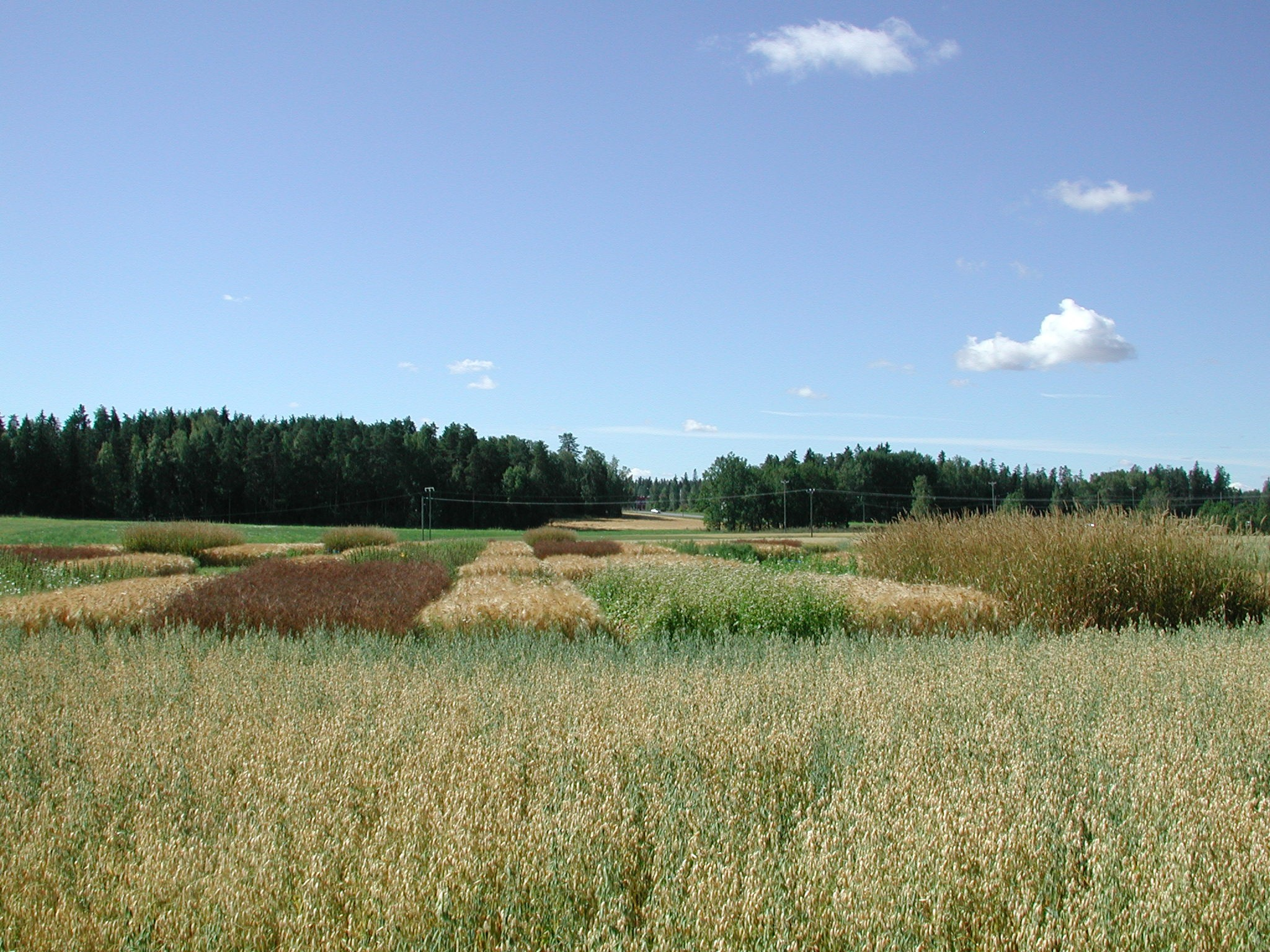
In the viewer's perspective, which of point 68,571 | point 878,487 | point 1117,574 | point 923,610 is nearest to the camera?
point 923,610

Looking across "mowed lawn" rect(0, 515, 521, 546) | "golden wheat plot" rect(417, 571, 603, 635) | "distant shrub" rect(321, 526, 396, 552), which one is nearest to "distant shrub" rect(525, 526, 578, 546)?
"distant shrub" rect(321, 526, 396, 552)

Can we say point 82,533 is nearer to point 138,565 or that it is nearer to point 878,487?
point 138,565

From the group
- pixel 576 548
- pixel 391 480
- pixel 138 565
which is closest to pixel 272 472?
pixel 391 480

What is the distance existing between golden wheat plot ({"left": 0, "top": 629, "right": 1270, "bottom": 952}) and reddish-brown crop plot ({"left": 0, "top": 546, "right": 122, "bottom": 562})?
Answer: 1896cm

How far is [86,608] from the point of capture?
28.9ft

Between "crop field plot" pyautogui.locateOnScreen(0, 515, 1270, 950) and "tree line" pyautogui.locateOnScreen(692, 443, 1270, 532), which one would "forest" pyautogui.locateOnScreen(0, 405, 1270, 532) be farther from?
"crop field plot" pyautogui.locateOnScreen(0, 515, 1270, 950)

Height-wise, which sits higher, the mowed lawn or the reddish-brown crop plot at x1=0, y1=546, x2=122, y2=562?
the reddish-brown crop plot at x1=0, y1=546, x2=122, y2=562

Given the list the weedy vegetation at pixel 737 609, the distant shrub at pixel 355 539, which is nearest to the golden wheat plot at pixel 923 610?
the weedy vegetation at pixel 737 609

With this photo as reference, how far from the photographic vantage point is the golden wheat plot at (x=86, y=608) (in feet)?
28.3

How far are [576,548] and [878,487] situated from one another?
73.5m

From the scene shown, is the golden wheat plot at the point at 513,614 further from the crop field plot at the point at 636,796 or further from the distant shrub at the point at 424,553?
the distant shrub at the point at 424,553

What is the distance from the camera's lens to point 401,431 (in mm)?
83812

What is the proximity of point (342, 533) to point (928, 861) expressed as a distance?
33.1 m

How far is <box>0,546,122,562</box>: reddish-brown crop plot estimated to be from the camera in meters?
20.1
